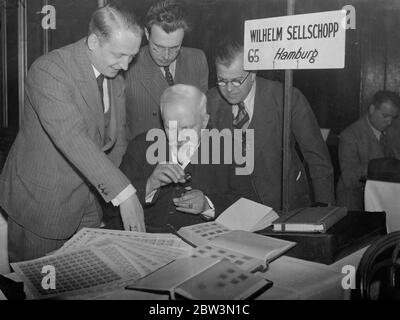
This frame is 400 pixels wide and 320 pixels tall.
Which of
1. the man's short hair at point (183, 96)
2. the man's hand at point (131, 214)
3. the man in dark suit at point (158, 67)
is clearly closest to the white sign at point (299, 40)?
the man's short hair at point (183, 96)

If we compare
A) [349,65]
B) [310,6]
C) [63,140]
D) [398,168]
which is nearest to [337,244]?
[63,140]

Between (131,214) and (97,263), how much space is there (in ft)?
0.74

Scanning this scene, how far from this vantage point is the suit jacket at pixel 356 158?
9.16 feet

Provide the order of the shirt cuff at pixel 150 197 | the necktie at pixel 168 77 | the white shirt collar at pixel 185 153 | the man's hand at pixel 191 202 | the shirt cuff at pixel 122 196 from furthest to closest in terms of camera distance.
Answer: the necktie at pixel 168 77 < the white shirt collar at pixel 185 153 < the shirt cuff at pixel 150 197 < the man's hand at pixel 191 202 < the shirt cuff at pixel 122 196

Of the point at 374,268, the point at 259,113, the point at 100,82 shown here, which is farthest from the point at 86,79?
the point at 374,268

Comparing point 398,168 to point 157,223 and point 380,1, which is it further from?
point 380,1

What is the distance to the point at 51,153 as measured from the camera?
156cm

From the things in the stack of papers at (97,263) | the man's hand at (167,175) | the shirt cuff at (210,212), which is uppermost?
the man's hand at (167,175)

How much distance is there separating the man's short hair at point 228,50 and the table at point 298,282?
0.94 m

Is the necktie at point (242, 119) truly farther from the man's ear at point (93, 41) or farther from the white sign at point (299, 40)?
the man's ear at point (93, 41)

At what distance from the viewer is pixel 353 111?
12.5 ft

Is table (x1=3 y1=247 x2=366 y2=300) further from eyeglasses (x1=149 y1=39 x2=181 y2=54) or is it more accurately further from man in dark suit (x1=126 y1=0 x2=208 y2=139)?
eyeglasses (x1=149 y1=39 x2=181 y2=54)

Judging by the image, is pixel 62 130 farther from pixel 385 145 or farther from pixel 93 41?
pixel 385 145
